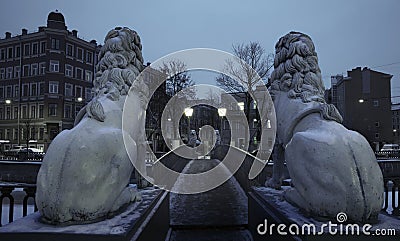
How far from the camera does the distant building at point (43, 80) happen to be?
38.6 metres

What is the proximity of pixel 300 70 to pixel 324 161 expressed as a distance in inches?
64.2

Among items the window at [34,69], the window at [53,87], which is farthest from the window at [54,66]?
the window at [34,69]

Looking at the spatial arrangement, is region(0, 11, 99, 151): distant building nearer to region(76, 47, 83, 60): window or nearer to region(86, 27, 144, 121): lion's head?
region(76, 47, 83, 60): window

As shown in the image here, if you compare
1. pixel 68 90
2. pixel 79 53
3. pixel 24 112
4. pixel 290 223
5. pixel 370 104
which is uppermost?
pixel 79 53

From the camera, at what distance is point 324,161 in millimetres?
3020

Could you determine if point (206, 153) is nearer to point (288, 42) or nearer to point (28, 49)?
point (288, 42)

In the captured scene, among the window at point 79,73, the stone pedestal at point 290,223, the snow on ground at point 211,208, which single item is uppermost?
the window at point 79,73

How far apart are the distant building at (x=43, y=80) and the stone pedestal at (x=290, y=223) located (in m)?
36.4

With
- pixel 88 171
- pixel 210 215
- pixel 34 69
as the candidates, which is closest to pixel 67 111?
pixel 34 69

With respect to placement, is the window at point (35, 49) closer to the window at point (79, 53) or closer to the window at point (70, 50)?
the window at point (70, 50)

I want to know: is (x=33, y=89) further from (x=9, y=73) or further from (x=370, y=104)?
(x=370, y=104)

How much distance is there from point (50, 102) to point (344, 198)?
4096 centimetres

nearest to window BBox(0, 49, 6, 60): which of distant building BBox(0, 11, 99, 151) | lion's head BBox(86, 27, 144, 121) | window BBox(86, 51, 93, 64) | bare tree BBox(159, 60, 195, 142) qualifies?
distant building BBox(0, 11, 99, 151)

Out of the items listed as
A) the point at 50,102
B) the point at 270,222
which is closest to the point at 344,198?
the point at 270,222
